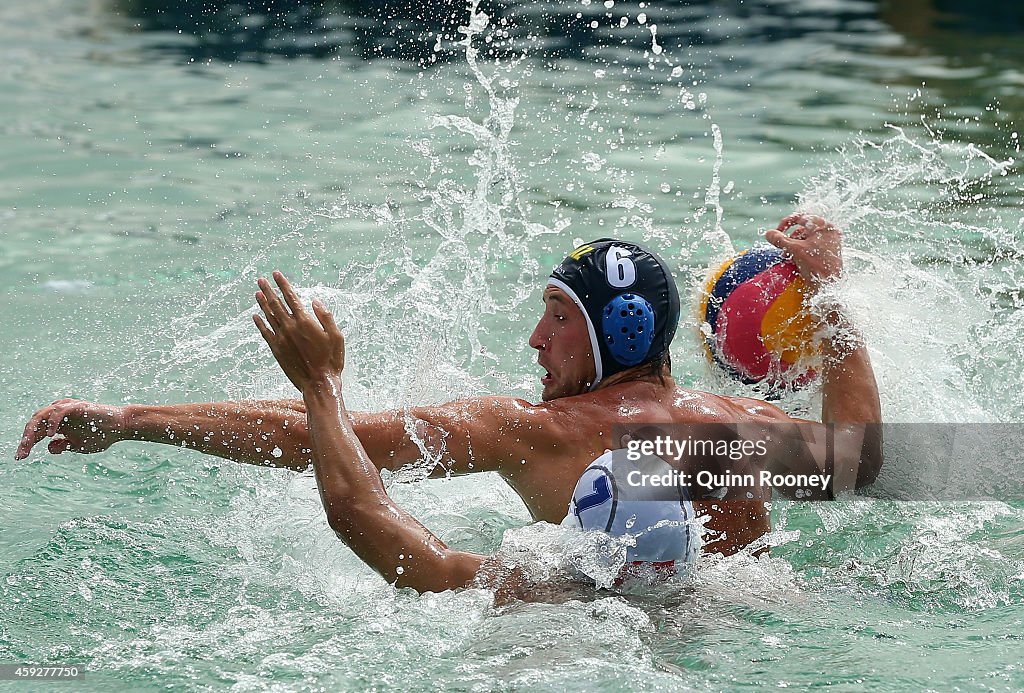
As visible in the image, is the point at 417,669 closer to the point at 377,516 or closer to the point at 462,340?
the point at 377,516

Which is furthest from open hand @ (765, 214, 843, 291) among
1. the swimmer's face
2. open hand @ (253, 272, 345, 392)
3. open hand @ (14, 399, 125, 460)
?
open hand @ (14, 399, 125, 460)

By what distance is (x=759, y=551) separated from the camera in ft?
11.4

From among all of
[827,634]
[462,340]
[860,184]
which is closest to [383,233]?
[462,340]

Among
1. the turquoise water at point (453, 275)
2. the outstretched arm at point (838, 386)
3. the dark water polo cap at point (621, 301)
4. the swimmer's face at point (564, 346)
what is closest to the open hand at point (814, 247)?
the outstretched arm at point (838, 386)

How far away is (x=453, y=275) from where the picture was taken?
19.9 feet

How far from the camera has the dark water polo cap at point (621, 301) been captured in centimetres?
343

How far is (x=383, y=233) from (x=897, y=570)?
4.01m

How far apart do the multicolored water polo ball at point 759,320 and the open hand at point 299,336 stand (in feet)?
5.06

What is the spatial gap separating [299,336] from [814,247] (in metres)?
1.79

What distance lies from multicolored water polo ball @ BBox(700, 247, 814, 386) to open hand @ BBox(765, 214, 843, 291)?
0.05 m

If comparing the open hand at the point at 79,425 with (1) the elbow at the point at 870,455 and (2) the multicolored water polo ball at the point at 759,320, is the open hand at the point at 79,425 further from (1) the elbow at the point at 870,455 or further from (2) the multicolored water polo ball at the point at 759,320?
(1) the elbow at the point at 870,455

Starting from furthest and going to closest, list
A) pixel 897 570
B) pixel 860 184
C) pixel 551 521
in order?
1. pixel 860 184
2. pixel 897 570
3. pixel 551 521

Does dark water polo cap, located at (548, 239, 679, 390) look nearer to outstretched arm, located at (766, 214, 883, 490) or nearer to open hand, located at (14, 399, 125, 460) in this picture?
A: outstretched arm, located at (766, 214, 883, 490)

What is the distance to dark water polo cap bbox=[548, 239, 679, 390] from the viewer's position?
343 cm
